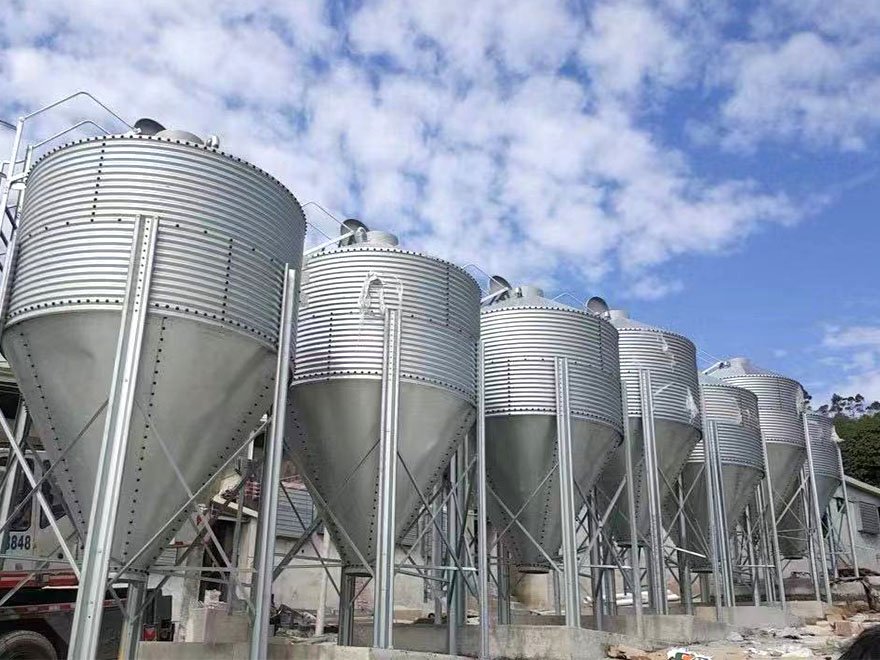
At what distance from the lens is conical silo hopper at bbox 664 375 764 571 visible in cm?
2231

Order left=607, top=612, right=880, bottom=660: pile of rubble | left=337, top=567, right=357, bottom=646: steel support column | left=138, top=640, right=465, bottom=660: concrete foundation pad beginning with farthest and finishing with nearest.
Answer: left=607, top=612, right=880, bottom=660: pile of rubble
left=337, top=567, right=357, bottom=646: steel support column
left=138, top=640, right=465, bottom=660: concrete foundation pad

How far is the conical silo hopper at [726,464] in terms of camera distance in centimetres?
2231

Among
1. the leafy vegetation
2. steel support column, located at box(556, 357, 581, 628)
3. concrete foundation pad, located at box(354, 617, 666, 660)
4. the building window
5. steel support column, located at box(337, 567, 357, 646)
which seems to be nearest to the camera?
steel support column, located at box(337, 567, 357, 646)

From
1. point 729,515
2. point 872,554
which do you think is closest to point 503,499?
point 729,515

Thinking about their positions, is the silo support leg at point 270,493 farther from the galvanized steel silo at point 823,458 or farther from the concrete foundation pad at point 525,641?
the galvanized steel silo at point 823,458

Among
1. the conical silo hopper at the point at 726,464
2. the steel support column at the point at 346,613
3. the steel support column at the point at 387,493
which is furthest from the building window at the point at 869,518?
the steel support column at the point at 387,493

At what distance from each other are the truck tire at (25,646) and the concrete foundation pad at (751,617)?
14138mm

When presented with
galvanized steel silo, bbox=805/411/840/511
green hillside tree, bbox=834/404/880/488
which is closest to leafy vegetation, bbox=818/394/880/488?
green hillside tree, bbox=834/404/880/488

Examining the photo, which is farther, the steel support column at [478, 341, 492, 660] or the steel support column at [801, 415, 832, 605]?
the steel support column at [801, 415, 832, 605]

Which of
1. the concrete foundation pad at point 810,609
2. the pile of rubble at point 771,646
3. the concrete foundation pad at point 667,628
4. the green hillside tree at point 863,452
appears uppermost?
the green hillside tree at point 863,452

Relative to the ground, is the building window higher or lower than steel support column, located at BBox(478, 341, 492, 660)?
higher

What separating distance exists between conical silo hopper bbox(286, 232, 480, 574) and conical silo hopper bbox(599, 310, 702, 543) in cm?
680

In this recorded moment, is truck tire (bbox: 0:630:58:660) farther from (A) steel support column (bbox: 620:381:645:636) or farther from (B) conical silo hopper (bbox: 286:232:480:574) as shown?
(A) steel support column (bbox: 620:381:645:636)

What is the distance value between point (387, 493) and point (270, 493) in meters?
2.26
